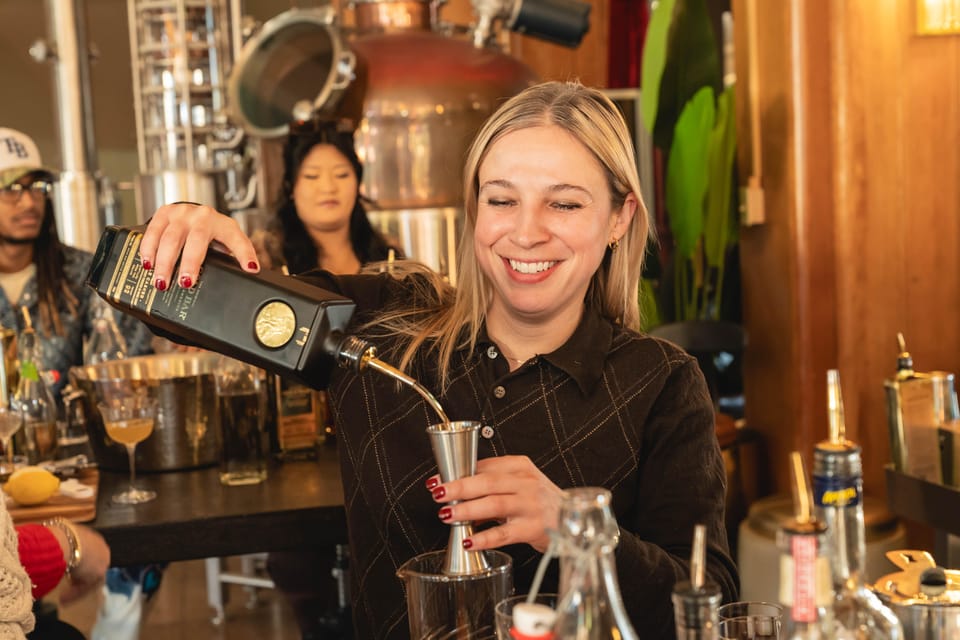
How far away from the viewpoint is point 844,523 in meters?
0.75

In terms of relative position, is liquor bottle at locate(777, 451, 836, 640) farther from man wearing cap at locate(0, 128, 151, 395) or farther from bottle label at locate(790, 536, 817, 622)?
man wearing cap at locate(0, 128, 151, 395)

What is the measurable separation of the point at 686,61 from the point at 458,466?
8.99 feet

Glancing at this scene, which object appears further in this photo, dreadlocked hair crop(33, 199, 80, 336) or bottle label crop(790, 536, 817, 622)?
dreadlocked hair crop(33, 199, 80, 336)

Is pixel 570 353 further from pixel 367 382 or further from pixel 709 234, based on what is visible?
pixel 709 234

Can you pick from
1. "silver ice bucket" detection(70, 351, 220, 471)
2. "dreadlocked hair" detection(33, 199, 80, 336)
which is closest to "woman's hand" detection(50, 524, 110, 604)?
"silver ice bucket" detection(70, 351, 220, 471)

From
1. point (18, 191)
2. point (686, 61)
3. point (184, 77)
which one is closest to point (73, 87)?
point (184, 77)

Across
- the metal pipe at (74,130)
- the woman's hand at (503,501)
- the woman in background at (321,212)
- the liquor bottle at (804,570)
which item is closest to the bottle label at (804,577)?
the liquor bottle at (804,570)

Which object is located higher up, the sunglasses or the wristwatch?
the sunglasses

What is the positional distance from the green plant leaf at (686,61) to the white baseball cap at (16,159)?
72.2 inches

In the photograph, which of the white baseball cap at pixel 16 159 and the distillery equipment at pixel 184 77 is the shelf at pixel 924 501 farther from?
the distillery equipment at pixel 184 77

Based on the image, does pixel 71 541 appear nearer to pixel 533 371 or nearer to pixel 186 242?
pixel 186 242

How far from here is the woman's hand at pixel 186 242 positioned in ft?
4.01

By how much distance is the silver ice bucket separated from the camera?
6.64 ft

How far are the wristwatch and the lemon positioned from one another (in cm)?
22
